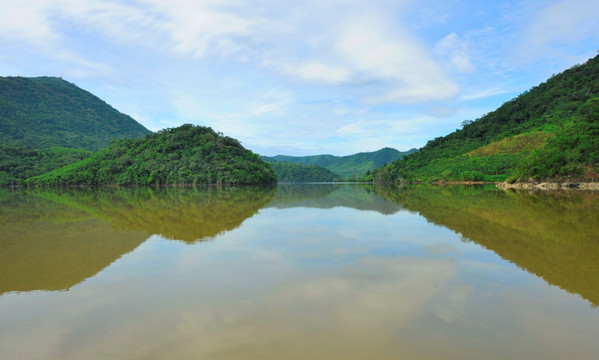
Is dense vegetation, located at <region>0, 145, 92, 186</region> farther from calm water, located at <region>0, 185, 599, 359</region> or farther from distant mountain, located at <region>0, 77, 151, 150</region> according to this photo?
calm water, located at <region>0, 185, 599, 359</region>

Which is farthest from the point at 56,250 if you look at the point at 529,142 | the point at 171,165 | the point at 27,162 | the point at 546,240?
the point at 27,162

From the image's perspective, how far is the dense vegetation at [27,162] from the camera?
9412cm

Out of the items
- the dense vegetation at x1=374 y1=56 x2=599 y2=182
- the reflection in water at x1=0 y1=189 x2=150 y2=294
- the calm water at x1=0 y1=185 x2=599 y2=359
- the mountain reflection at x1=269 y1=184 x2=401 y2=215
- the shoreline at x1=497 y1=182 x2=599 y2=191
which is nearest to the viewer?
the calm water at x1=0 y1=185 x2=599 y2=359

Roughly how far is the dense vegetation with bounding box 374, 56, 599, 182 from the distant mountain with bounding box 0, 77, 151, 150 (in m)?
131

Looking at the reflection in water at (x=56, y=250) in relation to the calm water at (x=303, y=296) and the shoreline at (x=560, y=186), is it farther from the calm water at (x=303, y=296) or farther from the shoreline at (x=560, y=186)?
the shoreline at (x=560, y=186)

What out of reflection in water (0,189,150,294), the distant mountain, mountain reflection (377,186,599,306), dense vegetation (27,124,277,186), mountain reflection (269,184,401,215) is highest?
→ the distant mountain

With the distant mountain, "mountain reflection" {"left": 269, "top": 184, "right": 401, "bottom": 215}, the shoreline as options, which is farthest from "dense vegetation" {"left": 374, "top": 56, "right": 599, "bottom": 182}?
the distant mountain

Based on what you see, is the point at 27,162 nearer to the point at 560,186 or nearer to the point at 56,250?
the point at 56,250

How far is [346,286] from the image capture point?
20.6 feet

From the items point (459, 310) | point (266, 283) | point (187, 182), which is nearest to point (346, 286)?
point (266, 283)

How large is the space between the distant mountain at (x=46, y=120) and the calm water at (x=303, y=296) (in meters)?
159

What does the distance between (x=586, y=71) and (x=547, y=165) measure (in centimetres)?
8043

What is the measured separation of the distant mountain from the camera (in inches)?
5699

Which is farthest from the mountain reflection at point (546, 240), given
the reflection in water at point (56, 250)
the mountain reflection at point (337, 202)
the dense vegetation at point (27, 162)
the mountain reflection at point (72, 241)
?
the dense vegetation at point (27, 162)
